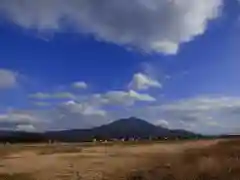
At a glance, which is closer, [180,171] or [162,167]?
[180,171]

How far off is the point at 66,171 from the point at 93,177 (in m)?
3.02

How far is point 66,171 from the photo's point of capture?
22.2 meters

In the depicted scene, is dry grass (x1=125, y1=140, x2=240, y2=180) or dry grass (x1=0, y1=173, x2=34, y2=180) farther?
dry grass (x1=0, y1=173, x2=34, y2=180)

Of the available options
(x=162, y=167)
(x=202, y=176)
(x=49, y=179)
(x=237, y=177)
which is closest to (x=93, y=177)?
(x=49, y=179)

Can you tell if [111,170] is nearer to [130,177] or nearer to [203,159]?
[130,177]

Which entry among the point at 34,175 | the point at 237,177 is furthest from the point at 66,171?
the point at 237,177

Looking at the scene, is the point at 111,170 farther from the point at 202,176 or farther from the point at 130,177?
the point at 202,176

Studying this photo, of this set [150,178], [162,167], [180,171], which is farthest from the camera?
[162,167]

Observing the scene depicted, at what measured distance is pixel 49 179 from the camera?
19.4 m

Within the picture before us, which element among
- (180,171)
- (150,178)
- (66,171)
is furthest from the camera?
(66,171)

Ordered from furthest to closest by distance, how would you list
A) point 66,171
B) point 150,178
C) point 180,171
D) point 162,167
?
point 66,171 < point 162,167 < point 180,171 < point 150,178

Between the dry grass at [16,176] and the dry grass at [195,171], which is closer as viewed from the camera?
the dry grass at [195,171]

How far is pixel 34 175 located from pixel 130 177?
16.1 ft

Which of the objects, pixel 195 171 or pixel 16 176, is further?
Answer: pixel 16 176
